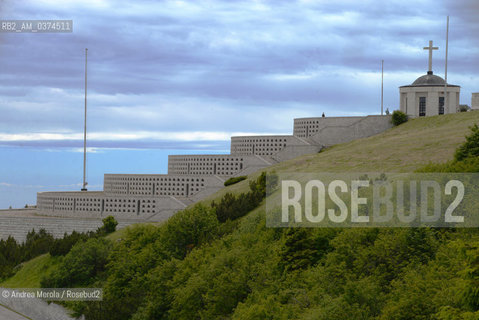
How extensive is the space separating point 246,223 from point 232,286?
940cm

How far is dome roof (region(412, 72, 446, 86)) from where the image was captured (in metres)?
71.8

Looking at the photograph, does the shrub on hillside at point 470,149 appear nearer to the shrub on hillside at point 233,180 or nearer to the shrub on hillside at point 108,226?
the shrub on hillside at point 233,180

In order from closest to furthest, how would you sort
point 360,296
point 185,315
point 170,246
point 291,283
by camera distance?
point 360,296 → point 291,283 → point 185,315 → point 170,246

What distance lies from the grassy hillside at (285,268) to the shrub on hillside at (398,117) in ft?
39.1

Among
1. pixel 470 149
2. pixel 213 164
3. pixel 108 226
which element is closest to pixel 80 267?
pixel 108 226

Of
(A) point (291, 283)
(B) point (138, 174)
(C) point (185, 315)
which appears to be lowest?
(C) point (185, 315)

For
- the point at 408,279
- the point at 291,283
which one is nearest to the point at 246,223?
the point at 291,283

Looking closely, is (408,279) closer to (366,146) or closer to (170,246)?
(170,246)

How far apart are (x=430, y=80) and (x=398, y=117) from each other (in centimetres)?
569

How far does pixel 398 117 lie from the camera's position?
2874 inches

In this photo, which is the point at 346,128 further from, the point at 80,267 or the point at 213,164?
the point at 80,267

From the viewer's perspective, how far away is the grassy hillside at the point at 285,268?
84.8 feet

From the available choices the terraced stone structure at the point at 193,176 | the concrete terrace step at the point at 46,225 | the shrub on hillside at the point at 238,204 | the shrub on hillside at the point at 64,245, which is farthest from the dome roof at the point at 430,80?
the shrub on hillside at the point at 64,245

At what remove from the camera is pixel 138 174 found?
74.2 m
